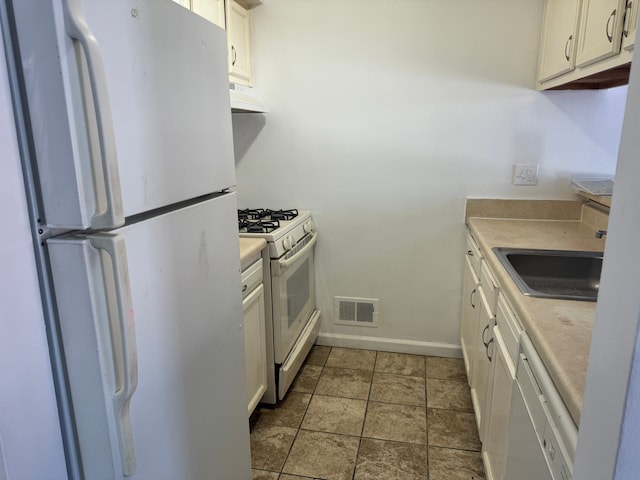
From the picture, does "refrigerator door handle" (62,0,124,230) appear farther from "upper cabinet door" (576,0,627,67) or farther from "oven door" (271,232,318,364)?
"upper cabinet door" (576,0,627,67)

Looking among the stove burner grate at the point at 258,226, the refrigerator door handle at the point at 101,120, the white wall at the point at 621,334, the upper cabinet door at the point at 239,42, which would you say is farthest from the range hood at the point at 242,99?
the white wall at the point at 621,334

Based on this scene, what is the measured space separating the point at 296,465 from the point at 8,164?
5.72 feet

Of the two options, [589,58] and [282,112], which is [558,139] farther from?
[282,112]

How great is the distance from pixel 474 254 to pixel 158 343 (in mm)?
1808

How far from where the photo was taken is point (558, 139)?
2531mm

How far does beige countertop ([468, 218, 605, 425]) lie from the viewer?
945 millimetres

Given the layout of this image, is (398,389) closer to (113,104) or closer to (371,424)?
(371,424)

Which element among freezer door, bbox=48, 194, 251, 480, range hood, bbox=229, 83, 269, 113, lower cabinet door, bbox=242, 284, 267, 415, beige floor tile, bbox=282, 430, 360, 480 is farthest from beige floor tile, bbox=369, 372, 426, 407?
range hood, bbox=229, 83, 269, 113

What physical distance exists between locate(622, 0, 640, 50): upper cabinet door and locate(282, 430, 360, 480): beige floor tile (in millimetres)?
1896

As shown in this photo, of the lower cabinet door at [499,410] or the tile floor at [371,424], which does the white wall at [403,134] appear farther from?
the lower cabinet door at [499,410]

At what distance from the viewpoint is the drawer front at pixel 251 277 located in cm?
199

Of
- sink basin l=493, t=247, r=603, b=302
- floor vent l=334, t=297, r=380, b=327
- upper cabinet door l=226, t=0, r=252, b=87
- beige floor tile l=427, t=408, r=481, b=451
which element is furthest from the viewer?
floor vent l=334, t=297, r=380, b=327

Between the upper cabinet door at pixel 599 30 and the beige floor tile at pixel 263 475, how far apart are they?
2.07 metres

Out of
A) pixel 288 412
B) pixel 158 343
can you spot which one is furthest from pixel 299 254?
pixel 158 343
